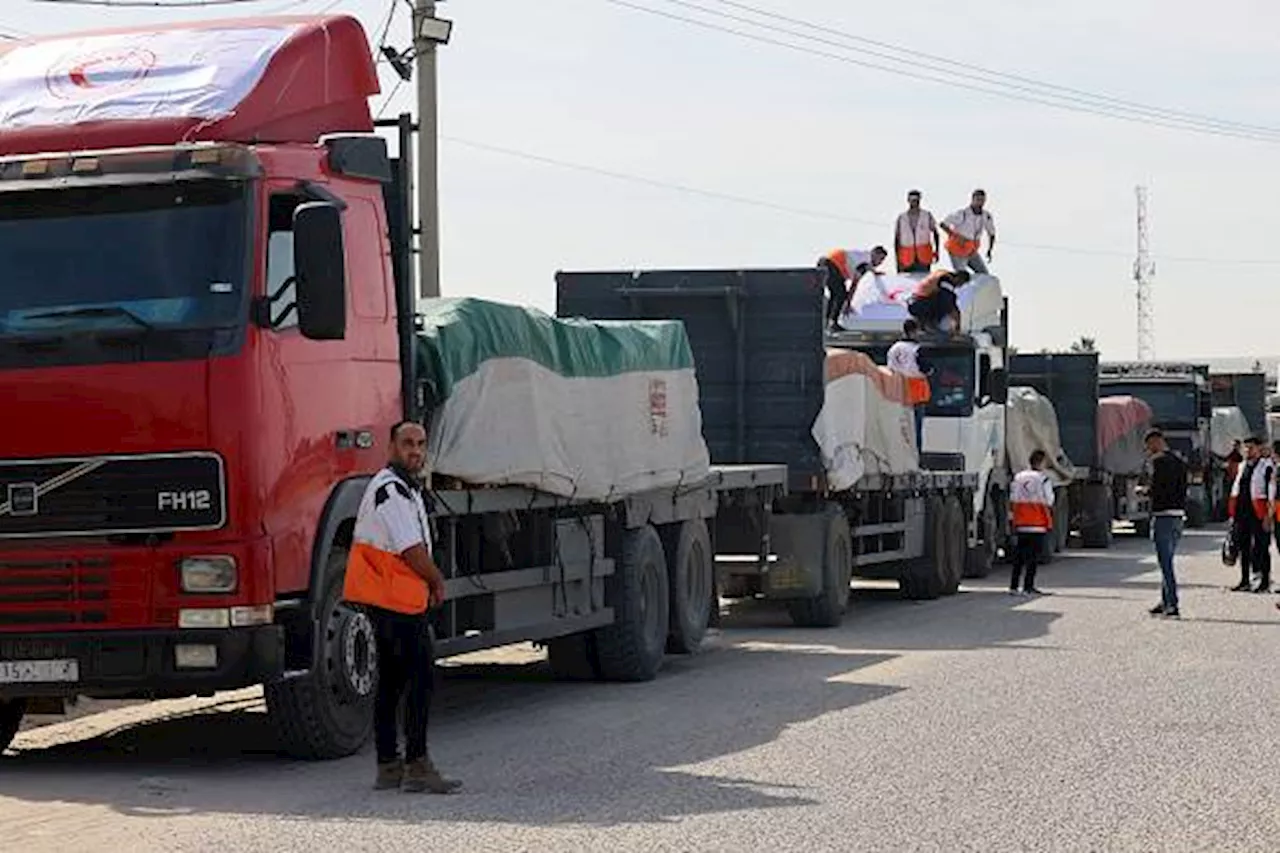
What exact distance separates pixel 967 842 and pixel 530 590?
617cm

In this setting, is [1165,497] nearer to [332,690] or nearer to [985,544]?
[985,544]

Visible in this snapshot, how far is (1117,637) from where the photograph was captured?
21297 millimetres

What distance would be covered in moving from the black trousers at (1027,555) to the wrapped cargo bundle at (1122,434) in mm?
10431

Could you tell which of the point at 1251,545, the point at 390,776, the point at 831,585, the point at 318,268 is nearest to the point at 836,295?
the point at 1251,545

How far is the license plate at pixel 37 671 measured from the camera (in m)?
12.4

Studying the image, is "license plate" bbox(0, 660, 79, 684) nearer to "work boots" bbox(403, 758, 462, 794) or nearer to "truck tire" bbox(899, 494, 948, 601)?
"work boots" bbox(403, 758, 462, 794)

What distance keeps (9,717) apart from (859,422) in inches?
459

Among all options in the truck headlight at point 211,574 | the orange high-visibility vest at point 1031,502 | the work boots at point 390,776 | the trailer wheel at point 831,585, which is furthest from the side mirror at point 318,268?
the orange high-visibility vest at point 1031,502

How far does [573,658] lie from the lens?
18.0 m

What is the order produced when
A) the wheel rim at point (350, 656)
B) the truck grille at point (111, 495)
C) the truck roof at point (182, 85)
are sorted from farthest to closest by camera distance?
the wheel rim at point (350, 656)
the truck roof at point (182, 85)
the truck grille at point (111, 495)

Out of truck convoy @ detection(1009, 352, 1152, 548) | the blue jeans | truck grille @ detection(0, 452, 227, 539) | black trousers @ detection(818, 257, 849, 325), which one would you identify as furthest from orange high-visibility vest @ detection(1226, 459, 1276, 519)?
truck grille @ detection(0, 452, 227, 539)

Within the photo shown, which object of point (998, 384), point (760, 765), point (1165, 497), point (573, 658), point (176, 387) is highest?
point (998, 384)

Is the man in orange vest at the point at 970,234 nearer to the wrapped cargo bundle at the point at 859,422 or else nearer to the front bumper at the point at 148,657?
the wrapped cargo bundle at the point at 859,422

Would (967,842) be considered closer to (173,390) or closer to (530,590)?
(173,390)
